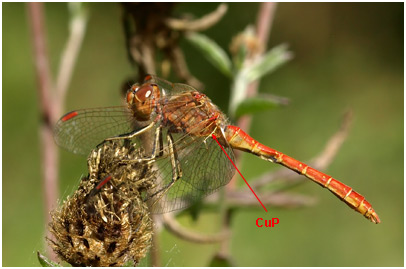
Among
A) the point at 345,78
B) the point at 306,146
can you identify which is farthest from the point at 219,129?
the point at 345,78

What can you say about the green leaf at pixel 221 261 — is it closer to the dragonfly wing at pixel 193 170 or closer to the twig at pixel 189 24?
the dragonfly wing at pixel 193 170

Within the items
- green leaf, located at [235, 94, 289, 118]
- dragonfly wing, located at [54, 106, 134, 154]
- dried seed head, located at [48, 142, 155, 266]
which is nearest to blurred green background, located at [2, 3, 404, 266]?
dragonfly wing, located at [54, 106, 134, 154]

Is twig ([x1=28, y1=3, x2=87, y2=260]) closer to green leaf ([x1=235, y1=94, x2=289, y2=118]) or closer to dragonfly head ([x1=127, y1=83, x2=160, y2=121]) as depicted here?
dragonfly head ([x1=127, y1=83, x2=160, y2=121])

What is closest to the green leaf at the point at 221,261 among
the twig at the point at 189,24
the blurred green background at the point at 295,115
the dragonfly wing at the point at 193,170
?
the dragonfly wing at the point at 193,170

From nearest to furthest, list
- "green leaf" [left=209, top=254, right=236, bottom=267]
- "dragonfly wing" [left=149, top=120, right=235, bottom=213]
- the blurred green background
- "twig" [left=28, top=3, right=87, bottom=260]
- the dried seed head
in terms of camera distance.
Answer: the dried seed head → "green leaf" [left=209, top=254, right=236, bottom=267] → "dragonfly wing" [left=149, top=120, right=235, bottom=213] → "twig" [left=28, top=3, right=87, bottom=260] → the blurred green background

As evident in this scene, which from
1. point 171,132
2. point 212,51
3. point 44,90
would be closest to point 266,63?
point 212,51

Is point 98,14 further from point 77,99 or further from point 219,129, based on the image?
point 219,129
